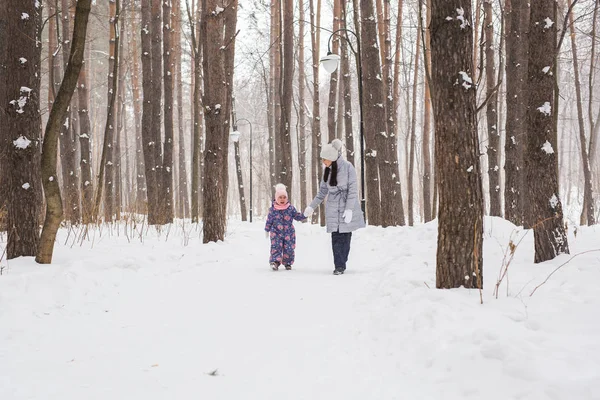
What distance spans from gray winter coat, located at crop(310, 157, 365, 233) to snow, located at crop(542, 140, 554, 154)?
2.38 meters

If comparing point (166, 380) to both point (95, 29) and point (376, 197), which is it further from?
point (95, 29)

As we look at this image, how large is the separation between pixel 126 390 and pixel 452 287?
2.61 meters

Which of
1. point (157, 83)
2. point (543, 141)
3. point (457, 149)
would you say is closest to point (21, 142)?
point (457, 149)

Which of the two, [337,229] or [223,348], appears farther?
[337,229]

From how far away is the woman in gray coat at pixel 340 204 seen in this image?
5.97 m

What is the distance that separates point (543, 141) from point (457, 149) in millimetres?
1797

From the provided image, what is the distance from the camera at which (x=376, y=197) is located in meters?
10.8

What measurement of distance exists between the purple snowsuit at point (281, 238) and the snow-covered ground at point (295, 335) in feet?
4.05

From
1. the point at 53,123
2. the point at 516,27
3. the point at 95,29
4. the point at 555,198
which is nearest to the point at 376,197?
the point at 516,27

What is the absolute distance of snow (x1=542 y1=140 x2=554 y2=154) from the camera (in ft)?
15.0

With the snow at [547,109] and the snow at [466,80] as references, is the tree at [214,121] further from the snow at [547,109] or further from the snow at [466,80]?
the snow at [547,109]

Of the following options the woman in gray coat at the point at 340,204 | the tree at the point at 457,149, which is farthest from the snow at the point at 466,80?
the woman in gray coat at the point at 340,204

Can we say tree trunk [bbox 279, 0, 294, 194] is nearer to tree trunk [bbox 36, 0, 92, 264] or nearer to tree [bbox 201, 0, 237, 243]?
tree [bbox 201, 0, 237, 243]

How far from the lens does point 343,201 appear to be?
6137 millimetres
